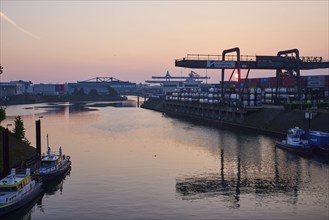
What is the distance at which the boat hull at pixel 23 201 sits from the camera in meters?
26.6

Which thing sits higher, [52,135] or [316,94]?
[316,94]

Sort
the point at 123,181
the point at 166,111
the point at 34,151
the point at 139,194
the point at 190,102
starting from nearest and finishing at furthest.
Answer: the point at 139,194, the point at 123,181, the point at 34,151, the point at 190,102, the point at 166,111

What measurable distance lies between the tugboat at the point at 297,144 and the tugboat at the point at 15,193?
111 ft

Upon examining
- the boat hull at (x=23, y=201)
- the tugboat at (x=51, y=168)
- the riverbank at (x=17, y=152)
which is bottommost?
the boat hull at (x=23, y=201)

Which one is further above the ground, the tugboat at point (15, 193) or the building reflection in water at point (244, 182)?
the tugboat at point (15, 193)

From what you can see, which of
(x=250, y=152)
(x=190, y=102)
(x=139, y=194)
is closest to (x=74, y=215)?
(x=139, y=194)

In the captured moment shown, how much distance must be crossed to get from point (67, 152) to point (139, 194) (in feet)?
75.7

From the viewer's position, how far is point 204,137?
68.6 m

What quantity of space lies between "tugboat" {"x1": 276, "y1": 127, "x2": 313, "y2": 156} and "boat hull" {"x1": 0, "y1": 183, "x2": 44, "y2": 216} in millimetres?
32719

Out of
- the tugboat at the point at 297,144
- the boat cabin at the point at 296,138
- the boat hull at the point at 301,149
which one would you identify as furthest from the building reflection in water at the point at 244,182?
the boat cabin at the point at 296,138

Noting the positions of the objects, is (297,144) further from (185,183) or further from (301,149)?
(185,183)

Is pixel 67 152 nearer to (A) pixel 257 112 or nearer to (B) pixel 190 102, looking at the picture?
(A) pixel 257 112

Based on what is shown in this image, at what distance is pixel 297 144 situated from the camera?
50812mm

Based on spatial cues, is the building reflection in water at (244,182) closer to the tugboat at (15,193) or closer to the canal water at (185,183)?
the canal water at (185,183)
